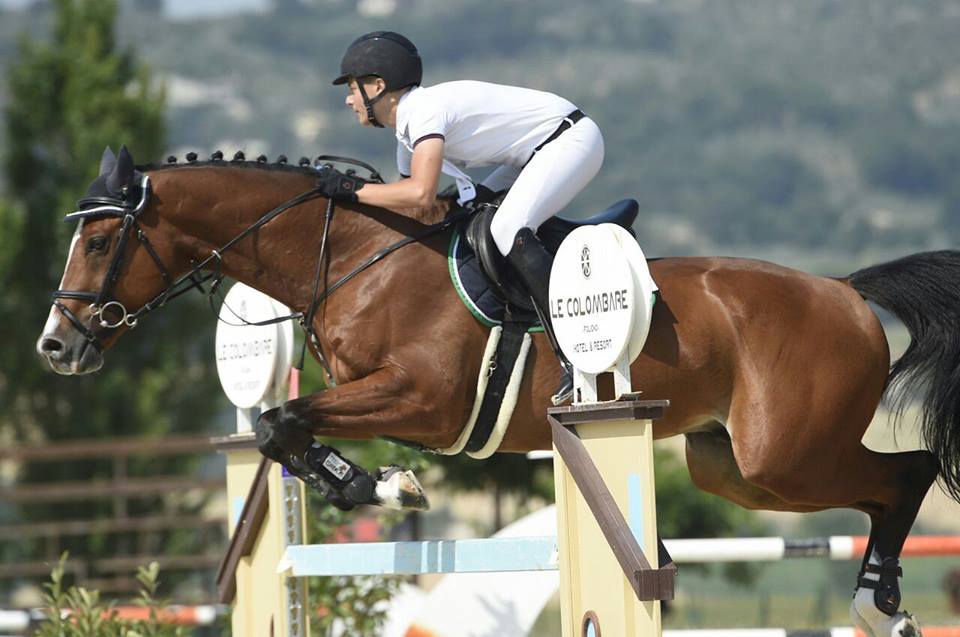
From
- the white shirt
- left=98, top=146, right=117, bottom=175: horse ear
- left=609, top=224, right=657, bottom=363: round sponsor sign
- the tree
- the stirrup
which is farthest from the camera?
the tree

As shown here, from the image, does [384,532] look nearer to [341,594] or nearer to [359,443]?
[341,594]

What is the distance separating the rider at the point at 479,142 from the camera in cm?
442

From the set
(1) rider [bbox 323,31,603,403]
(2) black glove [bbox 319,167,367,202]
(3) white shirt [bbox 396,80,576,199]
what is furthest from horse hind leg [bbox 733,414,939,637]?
(2) black glove [bbox 319,167,367,202]

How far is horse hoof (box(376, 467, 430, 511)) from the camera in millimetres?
4340

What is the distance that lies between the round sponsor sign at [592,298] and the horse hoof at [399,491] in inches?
26.9

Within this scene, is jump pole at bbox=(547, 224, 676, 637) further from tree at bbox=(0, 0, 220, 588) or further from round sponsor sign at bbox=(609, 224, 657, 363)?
tree at bbox=(0, 0, 220, 588)

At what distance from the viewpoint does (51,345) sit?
14.8ft

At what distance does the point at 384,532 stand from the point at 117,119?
9.36m

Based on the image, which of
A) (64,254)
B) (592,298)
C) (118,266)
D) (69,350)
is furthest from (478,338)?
(64,254)

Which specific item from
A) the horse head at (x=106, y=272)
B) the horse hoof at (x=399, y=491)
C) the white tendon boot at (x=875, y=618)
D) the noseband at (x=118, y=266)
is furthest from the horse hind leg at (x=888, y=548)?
the horse head at (x=106, y=272)

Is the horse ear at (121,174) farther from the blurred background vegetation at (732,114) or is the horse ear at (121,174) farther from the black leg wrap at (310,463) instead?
the blurred background vegetation at (732,114)

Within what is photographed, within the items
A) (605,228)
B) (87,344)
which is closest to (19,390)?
(87,344)

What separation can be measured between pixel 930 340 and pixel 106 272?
2.56m

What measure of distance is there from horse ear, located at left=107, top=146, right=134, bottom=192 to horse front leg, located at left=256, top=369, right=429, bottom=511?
0.84 meters
